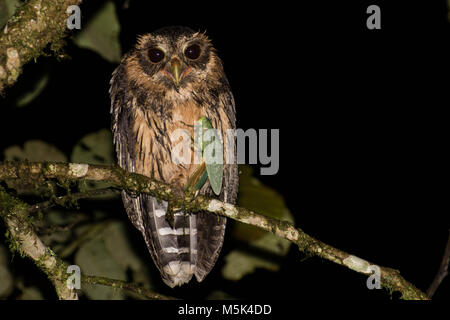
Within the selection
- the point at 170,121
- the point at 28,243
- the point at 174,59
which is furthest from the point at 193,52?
the point at 28,243

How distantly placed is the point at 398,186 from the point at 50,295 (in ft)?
10.2

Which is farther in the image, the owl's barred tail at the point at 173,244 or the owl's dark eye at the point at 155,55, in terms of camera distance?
the owl's barred tail at the point at 173,244

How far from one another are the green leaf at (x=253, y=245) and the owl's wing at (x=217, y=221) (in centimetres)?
28

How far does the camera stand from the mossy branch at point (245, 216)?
2.36 meters

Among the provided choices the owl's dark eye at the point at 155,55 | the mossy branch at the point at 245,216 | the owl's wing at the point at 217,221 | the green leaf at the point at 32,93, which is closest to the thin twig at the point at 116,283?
the mossy branch at the point at 245,216

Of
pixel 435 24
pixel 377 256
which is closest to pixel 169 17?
pixel 435 24

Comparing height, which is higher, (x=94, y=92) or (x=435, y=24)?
(x=435, y=24)

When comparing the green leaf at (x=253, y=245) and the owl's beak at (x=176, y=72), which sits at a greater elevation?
the owl's beak at (x=176, y=72)

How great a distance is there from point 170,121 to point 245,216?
1.06m

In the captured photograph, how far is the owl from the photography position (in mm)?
3322

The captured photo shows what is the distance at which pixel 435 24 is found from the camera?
12.6ft

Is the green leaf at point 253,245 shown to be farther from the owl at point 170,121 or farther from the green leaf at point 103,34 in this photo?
the green leaf at point 103,34

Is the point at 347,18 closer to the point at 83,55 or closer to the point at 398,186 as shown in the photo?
the point at 398,186

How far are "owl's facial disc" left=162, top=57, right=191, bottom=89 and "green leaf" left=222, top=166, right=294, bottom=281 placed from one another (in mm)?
966
